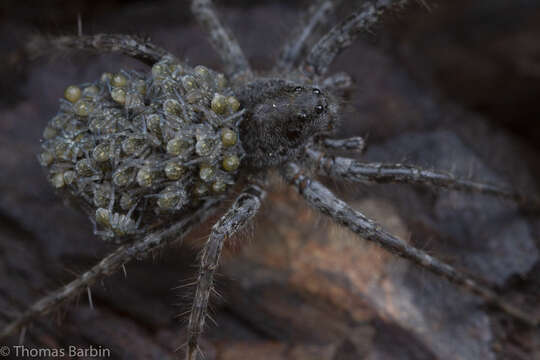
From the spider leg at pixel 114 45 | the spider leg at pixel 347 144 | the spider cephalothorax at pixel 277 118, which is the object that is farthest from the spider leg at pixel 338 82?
the spider leg at pixel 114 45

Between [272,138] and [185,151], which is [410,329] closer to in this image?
[272,138]

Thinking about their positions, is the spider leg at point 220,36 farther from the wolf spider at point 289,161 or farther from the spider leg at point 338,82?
the spider leg at point 338,82

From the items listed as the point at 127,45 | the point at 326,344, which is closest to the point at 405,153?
the point at 326,344

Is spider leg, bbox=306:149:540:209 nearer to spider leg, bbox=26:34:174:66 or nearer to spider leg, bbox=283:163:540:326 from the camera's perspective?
spider leg, bbox=283:163:540:326

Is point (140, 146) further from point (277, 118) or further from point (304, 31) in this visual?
point (304, 31)

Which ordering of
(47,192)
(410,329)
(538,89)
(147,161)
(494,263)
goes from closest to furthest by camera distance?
(147,161) < (410,329) < (494,263) < (47,192) < (538,89)

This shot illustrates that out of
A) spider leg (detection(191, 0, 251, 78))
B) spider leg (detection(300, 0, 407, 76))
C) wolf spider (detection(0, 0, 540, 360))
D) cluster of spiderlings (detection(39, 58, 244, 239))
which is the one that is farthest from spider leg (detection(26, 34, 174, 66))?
spider leg (detection(300, 0, 407, 76))
